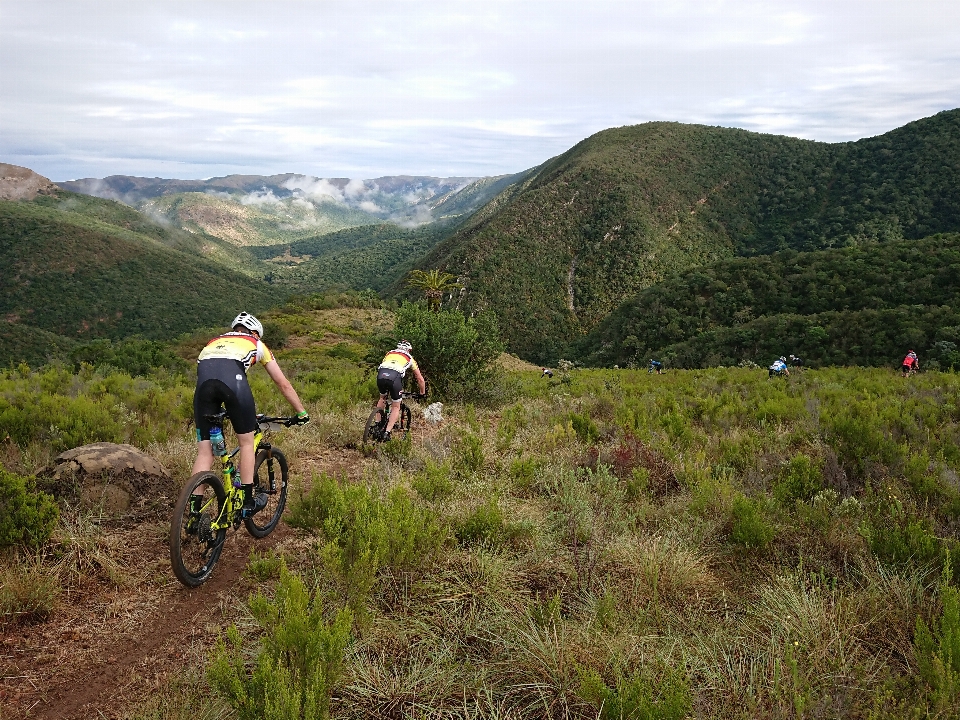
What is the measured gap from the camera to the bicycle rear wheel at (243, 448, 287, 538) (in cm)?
451

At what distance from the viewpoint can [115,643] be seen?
10.1 ft

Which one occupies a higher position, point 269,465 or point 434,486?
point 269,465

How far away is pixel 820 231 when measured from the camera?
8731cm

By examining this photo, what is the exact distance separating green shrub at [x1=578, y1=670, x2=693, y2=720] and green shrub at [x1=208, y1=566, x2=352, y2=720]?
115cm

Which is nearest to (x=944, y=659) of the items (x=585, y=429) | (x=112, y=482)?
(x=585, y=429)

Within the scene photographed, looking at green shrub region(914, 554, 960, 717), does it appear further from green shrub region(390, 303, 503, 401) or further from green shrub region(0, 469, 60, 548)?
green shrub region(390, 303, 503, 401)

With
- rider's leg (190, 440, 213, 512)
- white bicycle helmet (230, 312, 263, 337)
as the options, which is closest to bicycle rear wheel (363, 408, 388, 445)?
white bicycle helmet (230, 312, 263, 337)

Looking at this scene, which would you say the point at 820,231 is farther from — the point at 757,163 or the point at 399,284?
the point at 399,284

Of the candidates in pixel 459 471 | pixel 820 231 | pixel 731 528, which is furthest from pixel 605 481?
pixel 820 231

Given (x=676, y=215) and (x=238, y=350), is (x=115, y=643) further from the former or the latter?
(x=676, y=215)

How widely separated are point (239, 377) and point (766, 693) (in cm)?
394

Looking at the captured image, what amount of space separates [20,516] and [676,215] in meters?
99.0

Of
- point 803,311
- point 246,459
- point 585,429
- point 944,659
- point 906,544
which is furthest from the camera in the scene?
point 803,311

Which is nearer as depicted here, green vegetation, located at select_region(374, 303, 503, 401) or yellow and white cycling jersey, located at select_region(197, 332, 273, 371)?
yellow and white cycling jersey, located at select_region(197, 332, 273, 371)
